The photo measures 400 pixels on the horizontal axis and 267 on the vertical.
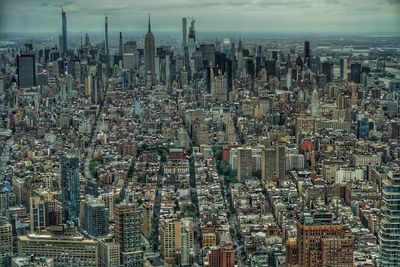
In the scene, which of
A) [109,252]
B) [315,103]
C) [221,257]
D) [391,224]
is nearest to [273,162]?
[315,103]

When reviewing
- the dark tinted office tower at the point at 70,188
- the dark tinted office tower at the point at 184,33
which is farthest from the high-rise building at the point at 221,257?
the dark tinted office tower at the point at 184,33

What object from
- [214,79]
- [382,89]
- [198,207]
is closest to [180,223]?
[198,207]

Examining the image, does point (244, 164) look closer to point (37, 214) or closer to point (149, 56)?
point (149, 56)

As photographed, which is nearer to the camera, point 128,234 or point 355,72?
point 128,234

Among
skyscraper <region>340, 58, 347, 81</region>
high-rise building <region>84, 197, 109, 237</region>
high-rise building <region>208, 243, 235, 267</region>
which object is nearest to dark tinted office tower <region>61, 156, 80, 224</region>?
high-rise building <region>84, 197, 109, 237</region>

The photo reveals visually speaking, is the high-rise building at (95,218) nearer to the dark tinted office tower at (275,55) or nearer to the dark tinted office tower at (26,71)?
the dark tinted office tower at (26,71)

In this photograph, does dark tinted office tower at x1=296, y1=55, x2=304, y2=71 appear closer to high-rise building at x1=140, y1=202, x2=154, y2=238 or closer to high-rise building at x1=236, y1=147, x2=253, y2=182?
high-rise building at x1=236, y1=147, x2=253, y2=182

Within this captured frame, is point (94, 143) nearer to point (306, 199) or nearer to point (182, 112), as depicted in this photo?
point (182, 112)
